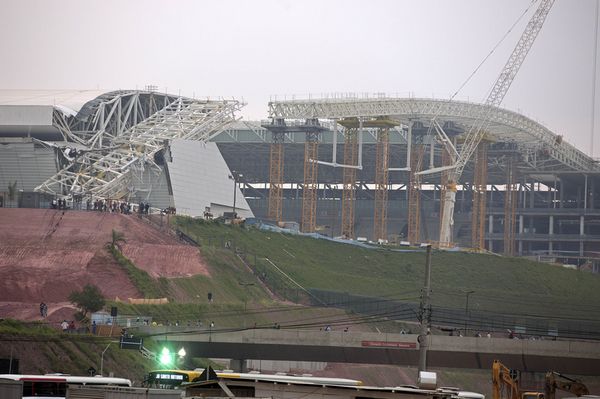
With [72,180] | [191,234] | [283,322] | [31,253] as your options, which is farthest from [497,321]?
[72,180]

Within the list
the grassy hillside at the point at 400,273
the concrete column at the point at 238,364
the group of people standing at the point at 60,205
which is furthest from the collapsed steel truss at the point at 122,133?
the concrete column at the point at 238,364

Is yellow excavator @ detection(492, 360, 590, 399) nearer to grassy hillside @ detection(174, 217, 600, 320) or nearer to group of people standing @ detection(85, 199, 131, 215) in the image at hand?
grassy hillside @ detection(174, 217, 600, 320)

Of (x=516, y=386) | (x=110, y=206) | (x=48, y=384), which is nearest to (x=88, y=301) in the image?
(x=110, y=206)

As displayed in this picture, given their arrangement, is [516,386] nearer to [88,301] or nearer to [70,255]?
[88,301]

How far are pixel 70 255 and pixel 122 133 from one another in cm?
4953

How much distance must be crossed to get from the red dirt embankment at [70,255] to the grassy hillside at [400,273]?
20.0ft

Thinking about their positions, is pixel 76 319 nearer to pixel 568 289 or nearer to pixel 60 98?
pixel 60 98

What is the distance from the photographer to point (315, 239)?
183 m

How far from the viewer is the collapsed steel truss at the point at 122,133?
169500 millimetres

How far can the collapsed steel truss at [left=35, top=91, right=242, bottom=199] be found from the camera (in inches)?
6673

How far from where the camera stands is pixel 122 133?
7141 inches

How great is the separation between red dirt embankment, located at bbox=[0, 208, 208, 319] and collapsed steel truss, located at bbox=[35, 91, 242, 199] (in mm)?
19266

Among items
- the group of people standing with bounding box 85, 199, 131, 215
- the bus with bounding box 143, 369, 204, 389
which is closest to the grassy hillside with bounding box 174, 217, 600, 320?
the group of people standing with bounding box 85, 199, 131, 215

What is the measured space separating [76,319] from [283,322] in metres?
24.6
